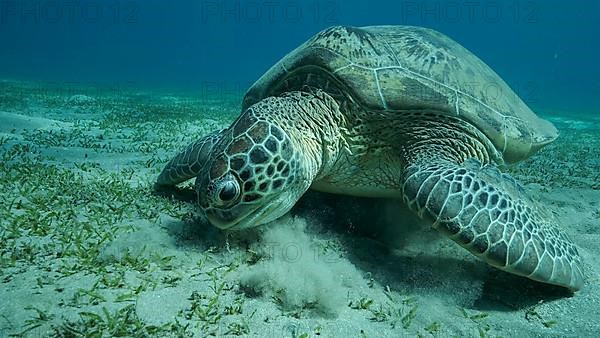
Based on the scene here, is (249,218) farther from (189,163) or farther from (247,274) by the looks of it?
(189,163)

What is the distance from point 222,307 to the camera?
7.52 feet

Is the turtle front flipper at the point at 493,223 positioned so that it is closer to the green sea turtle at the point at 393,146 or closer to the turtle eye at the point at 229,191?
the green sea turtle at the point at 393,146

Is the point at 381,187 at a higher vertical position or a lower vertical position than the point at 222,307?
higher

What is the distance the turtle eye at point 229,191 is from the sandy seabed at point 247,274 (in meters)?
0.51

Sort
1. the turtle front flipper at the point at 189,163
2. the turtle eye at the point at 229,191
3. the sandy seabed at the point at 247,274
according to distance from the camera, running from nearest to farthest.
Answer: the sandy seabed at the point at 247,274 < the turtle eye at the point at 229,191 < the turtle front flipper at the point at 189,163

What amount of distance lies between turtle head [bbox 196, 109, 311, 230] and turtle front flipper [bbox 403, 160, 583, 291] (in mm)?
954

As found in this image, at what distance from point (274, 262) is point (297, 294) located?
417mm

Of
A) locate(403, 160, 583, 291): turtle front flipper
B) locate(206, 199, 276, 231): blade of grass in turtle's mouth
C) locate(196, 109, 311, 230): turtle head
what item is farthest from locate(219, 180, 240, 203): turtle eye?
locate(403, 160, 583, 291): turtle front flipper

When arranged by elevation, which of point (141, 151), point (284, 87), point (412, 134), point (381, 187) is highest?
point (284, 87)

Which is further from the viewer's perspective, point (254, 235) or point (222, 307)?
point (254, 235)

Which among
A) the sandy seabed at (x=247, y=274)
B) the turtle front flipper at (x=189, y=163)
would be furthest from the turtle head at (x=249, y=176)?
the turtle front flipper at (x=189, y=163)

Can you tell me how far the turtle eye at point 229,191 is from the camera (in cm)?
255

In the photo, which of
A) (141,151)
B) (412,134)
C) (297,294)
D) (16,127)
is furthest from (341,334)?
(16,127)

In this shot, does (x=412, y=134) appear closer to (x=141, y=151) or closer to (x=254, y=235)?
(x=254, y=235)
